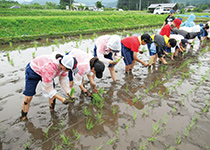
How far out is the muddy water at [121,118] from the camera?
2.04 m

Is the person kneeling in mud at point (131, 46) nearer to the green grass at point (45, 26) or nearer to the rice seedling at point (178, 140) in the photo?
the rice seedling at point (178, 140)

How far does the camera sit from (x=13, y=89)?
10.6 feet

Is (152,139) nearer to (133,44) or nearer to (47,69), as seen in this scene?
(47,69)

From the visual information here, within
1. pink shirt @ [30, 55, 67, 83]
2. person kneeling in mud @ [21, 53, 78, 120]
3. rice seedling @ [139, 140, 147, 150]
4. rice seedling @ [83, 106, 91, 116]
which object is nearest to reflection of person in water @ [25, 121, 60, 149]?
person kneeling in mud @ [21, 53, 78, 120]

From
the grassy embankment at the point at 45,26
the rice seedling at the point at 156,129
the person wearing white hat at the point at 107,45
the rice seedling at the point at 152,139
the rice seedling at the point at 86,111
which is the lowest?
the rice seedling at the point at 152,139

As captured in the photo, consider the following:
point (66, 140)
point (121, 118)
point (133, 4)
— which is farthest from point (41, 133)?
point (133, 4)

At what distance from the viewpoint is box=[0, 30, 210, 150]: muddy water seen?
6.68ft

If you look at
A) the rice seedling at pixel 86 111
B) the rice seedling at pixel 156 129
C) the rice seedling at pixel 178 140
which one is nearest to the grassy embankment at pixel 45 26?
the rice seedling at pixel 86 111


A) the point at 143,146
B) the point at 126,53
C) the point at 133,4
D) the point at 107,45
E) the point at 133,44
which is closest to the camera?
the point at 143,146

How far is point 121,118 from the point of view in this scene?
8.20 ft

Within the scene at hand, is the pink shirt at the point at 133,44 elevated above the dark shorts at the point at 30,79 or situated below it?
above

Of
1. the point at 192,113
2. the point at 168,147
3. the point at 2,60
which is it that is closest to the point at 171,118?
the point at 192,113

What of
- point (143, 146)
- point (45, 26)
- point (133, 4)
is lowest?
point (143, 146)

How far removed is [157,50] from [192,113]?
2.28 m
